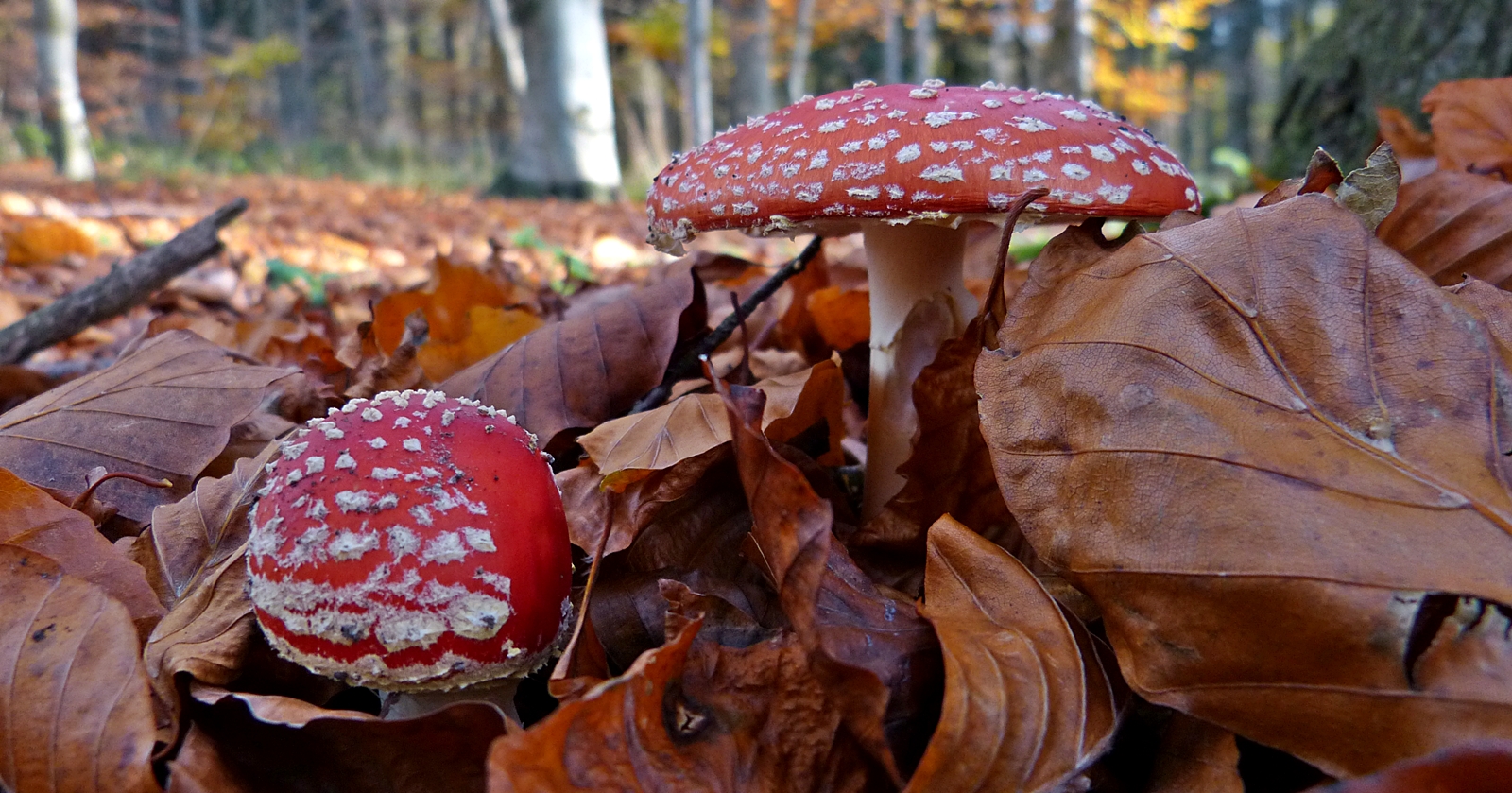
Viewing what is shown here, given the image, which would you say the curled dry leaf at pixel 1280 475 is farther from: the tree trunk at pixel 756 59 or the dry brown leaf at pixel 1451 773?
the tree trunk at pixel 756 59

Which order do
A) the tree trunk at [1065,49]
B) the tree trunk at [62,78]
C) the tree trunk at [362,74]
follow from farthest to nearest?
the tree trunk at [362,74] → the tree trunk at [1065,49] → the tree trunk at [62,78]

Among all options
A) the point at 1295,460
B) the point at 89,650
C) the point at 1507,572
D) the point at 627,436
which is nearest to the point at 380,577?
the point at 89,650

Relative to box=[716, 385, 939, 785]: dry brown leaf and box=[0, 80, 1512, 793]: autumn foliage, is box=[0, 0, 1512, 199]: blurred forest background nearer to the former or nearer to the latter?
box=[0, 80, 1512, 793]: autumn foliage

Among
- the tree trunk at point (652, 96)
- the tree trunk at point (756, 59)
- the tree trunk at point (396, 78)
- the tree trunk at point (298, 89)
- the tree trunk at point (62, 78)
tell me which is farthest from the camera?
the tree trunk at point (298, 89)

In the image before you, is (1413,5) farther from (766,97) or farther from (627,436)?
(766,97)

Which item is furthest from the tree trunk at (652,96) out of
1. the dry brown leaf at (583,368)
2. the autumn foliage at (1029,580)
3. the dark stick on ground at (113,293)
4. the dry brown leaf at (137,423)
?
the autumn foliage at (1029,580)

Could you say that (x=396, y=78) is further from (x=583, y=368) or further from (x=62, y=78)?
(x=583, y=368)

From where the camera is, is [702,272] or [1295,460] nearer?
[1295,460]
